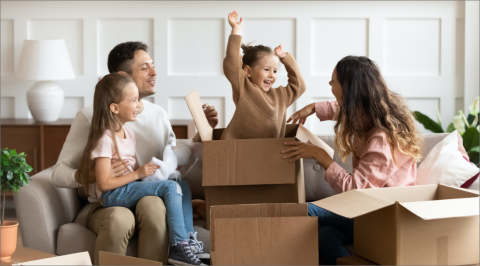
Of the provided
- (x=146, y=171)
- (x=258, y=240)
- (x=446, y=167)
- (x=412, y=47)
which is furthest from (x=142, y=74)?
(x=412, y=47)

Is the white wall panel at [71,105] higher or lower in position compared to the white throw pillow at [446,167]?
higher

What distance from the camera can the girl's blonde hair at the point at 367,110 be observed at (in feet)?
5.36

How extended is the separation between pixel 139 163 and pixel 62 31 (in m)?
2.00

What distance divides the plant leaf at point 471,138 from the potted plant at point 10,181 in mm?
2572

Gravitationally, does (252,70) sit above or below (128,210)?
above

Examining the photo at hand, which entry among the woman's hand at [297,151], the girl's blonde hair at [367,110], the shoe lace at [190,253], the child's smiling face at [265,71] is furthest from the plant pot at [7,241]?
the girl's blonde hair at [367,110]

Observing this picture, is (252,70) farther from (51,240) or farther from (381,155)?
(51,240)

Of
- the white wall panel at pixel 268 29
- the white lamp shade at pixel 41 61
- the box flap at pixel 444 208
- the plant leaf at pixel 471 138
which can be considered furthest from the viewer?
the white wall panel at pixel 268 29

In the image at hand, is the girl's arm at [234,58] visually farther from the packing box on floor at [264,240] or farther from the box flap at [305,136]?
the packing box on floor at [264,240]

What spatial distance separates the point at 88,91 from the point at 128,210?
6.67 feet

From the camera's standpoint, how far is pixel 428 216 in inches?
43.8

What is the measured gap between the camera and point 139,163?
1.96 m

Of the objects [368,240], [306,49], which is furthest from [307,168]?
[306,49]

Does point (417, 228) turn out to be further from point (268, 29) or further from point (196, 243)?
point (268, 29)
